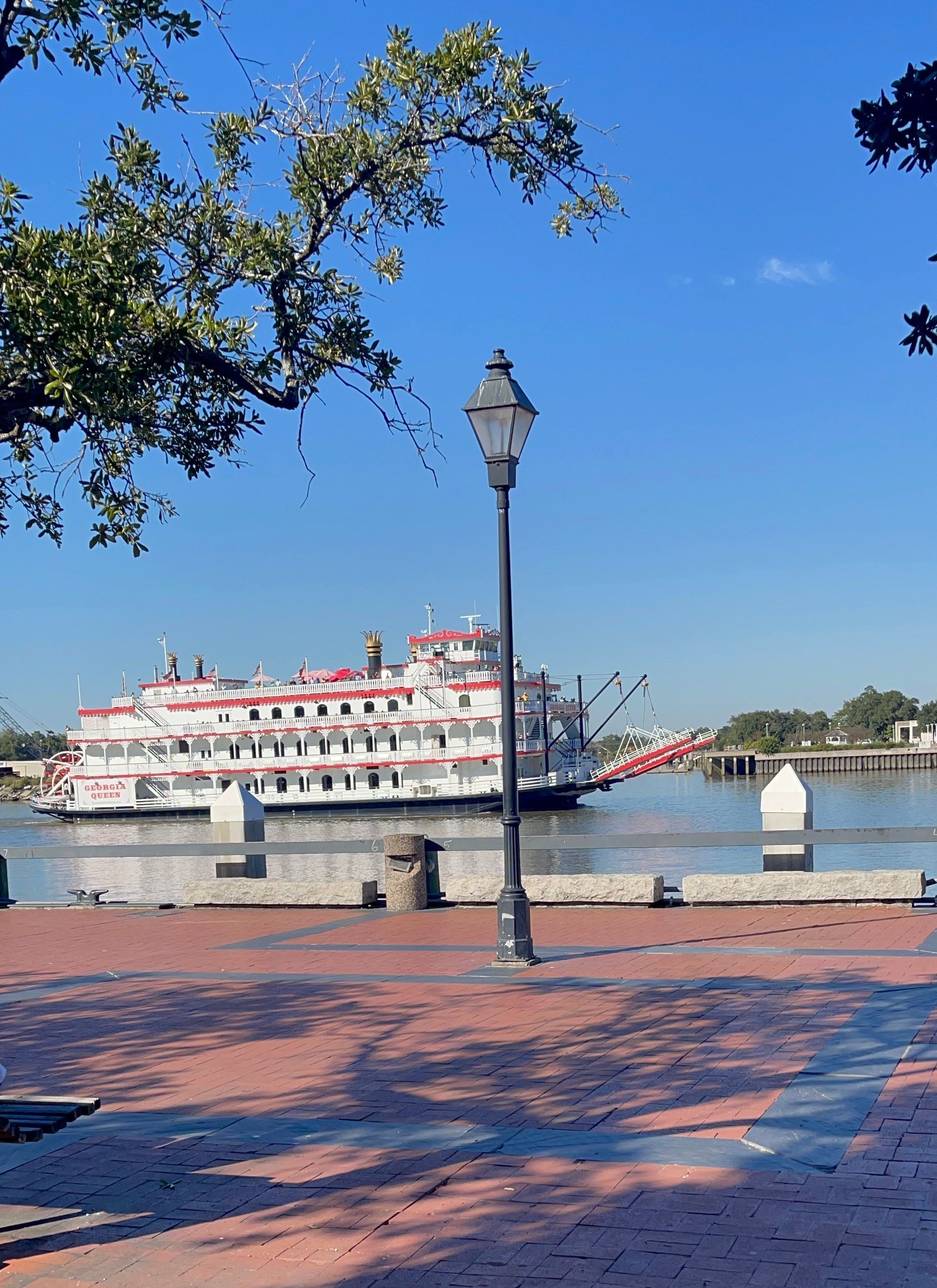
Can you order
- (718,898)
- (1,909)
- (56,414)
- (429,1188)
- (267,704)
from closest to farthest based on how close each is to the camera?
(429,1188) < (56,414) < (718,898) < (1,909) < (267,704)

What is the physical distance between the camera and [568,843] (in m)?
12.2

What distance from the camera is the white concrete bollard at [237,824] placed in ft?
46.6

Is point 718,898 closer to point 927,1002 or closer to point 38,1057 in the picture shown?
point 927,1002

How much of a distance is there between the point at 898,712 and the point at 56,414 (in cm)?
15533

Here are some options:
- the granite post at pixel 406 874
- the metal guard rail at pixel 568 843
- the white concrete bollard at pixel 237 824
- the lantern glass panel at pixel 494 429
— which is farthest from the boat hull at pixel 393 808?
the lantern glass panel at pixel 494 429

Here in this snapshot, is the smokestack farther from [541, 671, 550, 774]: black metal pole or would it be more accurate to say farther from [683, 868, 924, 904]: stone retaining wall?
[683, 868, 924, 904]: stone retaining wall

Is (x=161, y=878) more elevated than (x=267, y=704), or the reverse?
(x=267, y=704)

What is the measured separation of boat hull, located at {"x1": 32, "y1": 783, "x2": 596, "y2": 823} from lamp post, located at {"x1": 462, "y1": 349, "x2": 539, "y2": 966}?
43.0 meters

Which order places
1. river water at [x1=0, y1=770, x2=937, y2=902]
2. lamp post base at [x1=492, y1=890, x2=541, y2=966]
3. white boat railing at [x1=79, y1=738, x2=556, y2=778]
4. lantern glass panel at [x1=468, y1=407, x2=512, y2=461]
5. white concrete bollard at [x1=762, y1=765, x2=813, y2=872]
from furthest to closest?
white boat railing at [x1=79, y1=738, x2=556, y2=778] → river water at [x1=0, y1=770, x2=937, y2=902] → white concrete bollard at [x1=762, y1=765, x2=813, y2=872] → lantern glass panel at [x1=468, y1=407, x2=512, y2=461] → lamp post base at [x1=492, y1=890, x2=541, y2=966]

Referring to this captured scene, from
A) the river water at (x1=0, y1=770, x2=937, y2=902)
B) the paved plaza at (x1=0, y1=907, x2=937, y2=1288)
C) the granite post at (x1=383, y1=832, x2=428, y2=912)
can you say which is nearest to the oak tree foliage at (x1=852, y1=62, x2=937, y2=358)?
the paved plaza at (x1=0, y1=907, x2=937, y2=1288)

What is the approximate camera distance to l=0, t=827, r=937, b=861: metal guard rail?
11.4 m

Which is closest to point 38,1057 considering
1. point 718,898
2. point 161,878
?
point 718,898

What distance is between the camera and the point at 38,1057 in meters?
6.84

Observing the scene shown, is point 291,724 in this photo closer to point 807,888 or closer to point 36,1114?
point 807,888
